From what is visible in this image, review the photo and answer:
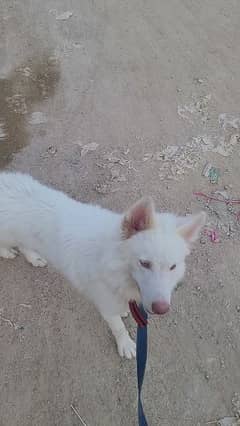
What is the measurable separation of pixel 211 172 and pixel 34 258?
6.27 ft

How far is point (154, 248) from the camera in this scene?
2447 millimetres

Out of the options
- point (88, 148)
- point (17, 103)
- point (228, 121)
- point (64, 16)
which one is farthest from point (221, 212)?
point (64, 16)

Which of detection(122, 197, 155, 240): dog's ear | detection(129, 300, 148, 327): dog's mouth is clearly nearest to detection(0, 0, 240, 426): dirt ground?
detection(129, 300, 148, 327): dog's mouth

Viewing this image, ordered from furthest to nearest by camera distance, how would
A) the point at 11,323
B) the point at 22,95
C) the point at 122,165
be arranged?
the point at 22,95
the point at 122,165
the point at 11,323

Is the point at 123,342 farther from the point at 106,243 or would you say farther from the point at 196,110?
the point at 196,110

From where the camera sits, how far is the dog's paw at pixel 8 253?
3.94m

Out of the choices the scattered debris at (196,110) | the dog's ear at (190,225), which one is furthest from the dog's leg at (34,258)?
the scattered debris at (196,110)

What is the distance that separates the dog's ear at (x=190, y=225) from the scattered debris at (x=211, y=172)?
1931 millimetres

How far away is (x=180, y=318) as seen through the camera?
362cm

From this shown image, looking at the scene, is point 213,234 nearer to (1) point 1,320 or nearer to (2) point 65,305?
(2) point 65,305

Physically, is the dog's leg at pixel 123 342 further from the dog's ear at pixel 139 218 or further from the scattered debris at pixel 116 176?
the scattered debris at pixel 116 176

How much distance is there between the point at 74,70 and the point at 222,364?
3.73 metres

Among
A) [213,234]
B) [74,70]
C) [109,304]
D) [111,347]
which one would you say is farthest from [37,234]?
[74,70]

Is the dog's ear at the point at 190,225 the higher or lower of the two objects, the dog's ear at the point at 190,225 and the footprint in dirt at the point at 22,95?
the higher
